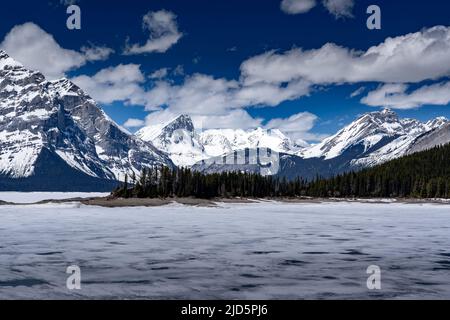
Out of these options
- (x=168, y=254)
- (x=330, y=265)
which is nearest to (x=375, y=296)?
(x=330, y=265)

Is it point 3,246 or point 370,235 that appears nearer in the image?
point 3,246

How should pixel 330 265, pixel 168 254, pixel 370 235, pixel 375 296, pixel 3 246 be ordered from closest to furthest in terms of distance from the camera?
1. pixel 375 296
2. pixel 330 265
3. pixel 168 254
4. pixel 3 246
5. pixel 370 235

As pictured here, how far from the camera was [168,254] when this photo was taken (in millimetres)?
32344
